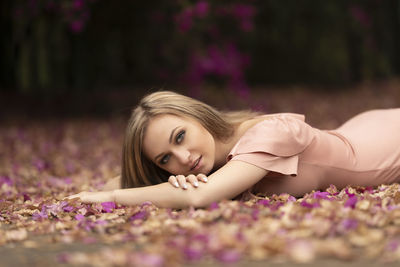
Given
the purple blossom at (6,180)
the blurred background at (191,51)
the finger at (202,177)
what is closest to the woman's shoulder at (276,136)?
the finger at (202,177)

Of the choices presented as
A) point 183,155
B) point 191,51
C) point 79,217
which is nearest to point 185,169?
point 183,155

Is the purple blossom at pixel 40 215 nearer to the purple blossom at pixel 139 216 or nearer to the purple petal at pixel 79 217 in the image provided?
the purple petal at pixel 79 217

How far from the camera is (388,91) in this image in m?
8.40

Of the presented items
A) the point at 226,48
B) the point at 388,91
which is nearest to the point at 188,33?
the point at 226,48

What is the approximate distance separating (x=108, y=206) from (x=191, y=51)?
611 cm

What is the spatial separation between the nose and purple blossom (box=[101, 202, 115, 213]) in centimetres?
39

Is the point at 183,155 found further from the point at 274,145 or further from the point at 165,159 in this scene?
the point at 274,145

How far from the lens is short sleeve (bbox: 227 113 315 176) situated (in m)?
2.55

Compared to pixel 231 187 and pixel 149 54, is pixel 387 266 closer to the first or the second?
pixel 231 187

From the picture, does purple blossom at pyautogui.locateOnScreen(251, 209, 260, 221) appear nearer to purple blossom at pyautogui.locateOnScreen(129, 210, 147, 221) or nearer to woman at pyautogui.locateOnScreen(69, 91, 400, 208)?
woman at pyautogui.locateOnScreen(69, 91, 400, 208)

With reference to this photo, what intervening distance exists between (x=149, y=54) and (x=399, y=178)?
6.90 meters

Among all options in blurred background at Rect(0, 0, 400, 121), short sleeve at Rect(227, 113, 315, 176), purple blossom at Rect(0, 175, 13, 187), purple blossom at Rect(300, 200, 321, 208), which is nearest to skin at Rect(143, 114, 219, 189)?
short sleeve at Rect(227, 113, 315, 176)

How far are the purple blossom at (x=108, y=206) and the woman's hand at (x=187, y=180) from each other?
312 millimetres

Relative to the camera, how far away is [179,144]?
2582 mm
